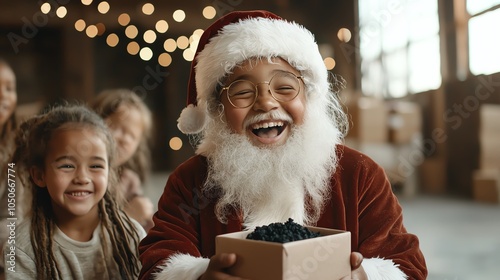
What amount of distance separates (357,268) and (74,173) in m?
0.97

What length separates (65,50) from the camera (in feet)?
7.36

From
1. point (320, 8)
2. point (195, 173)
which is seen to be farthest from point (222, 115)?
point (320, 8)

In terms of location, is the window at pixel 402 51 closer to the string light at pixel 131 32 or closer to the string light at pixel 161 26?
the string light at pixel 161 26

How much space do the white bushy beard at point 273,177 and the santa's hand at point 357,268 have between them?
0.24 metres

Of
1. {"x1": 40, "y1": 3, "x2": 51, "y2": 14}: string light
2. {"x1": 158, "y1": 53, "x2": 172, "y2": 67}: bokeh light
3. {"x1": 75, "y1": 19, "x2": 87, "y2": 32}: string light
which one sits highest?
{"x1": 40, "y1": 3, "x2": 51, "y2": 14}: string light

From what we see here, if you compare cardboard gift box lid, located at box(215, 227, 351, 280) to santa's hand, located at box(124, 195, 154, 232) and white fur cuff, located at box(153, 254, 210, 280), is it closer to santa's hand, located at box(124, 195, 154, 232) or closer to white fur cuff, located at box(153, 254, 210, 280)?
white fur cuff, located at box(153, 254, 210, 280)

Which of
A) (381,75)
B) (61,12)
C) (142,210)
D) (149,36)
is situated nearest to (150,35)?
(149,36)

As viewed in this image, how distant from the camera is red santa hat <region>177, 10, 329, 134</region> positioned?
1427 mm

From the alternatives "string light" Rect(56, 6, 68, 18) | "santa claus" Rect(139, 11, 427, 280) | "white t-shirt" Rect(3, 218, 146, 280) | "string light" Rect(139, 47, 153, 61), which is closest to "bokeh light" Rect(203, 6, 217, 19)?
"string light" Rect(139, 47, 153, 61)

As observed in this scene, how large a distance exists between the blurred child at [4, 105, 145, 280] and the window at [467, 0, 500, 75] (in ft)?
7.21

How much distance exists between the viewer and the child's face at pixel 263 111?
1.38 meters

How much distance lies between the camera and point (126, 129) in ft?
7.04

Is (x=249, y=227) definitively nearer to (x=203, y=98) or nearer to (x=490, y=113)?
(x=203, y=98)

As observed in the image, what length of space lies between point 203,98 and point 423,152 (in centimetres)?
212
